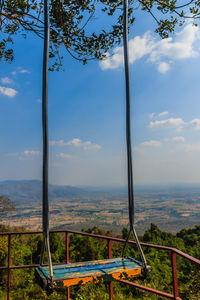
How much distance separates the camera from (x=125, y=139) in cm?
161

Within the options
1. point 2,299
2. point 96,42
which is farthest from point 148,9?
point 2,299

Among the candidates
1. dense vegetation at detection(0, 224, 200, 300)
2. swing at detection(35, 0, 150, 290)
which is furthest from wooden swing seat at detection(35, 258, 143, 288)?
dense vegetation at detection(0, 224, 200, 300)

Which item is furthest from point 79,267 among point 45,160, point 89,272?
point 45,160

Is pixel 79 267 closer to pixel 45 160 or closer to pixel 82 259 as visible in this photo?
pixel 45 160

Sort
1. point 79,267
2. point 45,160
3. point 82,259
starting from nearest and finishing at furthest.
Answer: point 45,160, point 79,267, point 82,259

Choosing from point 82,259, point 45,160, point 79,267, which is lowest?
point 82,259

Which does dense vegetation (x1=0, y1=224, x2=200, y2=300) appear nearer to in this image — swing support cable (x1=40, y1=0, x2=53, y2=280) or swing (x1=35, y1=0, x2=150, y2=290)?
swing (x1=35, y1=0, x2=150, y2=290)

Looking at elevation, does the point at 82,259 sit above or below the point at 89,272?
below

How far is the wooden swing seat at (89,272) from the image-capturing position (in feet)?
4.18

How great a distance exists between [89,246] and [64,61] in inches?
182

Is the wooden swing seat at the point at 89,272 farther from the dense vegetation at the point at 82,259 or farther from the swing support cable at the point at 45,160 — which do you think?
the dense vegetation at the point at 82,259

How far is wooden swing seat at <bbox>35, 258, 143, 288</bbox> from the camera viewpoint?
1275 millimetres

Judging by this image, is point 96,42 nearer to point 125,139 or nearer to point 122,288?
point 125,139

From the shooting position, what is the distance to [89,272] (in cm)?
136
